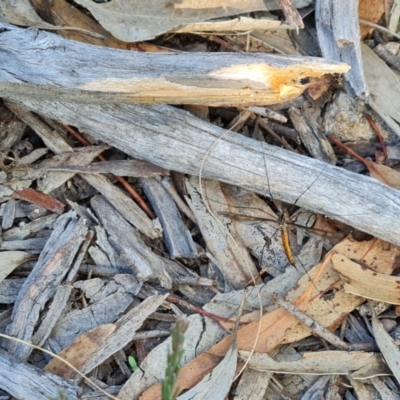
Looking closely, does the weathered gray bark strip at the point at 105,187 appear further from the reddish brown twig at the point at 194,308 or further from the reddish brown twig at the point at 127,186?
the reddish brown twig at the point at 194,308

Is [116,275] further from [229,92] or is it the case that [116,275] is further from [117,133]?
[229,92]

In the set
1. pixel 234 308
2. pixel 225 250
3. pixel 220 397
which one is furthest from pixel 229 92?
pixel 220 397

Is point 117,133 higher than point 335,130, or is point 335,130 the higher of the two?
point 117,133

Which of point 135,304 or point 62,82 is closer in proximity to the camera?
point 62,82

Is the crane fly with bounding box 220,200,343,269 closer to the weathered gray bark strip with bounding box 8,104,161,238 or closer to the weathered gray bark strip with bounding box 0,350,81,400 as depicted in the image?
the weathered gray bark strip with bounding box 8,104,161,238

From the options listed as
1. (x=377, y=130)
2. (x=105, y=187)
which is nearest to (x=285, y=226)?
(x=377, y=130)

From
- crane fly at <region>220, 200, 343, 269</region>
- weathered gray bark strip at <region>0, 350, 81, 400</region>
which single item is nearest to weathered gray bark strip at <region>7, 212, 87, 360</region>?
weathered gray bark strip at <region>0, 350, 81, 400</region>

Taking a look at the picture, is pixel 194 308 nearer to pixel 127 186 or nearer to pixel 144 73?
pixel 127 186
